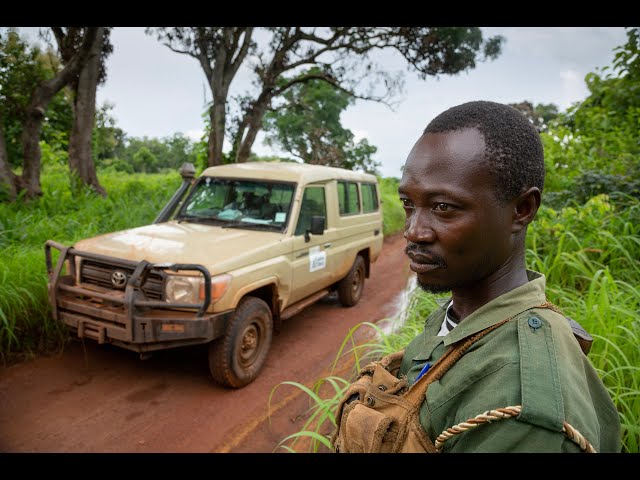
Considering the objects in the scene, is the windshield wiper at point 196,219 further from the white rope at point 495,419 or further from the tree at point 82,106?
the tree at point 82,106

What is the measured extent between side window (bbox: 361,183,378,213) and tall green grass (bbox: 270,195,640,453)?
2.10 metres

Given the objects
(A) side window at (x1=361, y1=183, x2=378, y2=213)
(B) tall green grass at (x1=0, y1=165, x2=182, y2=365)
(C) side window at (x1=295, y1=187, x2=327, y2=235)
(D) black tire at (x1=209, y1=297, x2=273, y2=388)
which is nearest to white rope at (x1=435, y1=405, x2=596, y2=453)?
(D) black tire at (x1=209, y1=297, x2=273, y2=388)

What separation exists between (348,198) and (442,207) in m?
4.49

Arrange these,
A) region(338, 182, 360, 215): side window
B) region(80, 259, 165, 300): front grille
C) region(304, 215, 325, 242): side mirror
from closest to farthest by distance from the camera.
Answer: region(80, 259, 165, 300): front grille, region(304, 215, 325, 242): side mirror, region(338, 182, 360, 215): side window

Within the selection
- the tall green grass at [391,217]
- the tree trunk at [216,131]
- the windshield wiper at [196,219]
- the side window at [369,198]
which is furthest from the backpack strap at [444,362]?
the tall green grass at [391,217]

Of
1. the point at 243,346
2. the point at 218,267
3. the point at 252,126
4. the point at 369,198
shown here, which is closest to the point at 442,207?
the point at 218,267

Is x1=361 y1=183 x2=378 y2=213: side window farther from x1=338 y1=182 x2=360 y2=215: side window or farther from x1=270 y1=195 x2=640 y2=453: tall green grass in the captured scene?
x1=270 y1=195 x2=640 y2=453: tall green grass

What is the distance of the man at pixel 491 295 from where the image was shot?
79 centimetres

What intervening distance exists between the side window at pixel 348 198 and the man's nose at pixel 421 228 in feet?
13.5

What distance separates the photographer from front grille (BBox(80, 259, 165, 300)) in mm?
3197

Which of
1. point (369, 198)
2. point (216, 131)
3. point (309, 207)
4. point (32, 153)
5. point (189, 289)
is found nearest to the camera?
point (189, 289)

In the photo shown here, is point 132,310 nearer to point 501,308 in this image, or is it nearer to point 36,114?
point 501,308

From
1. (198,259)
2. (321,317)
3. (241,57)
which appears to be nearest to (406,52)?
(241,57)

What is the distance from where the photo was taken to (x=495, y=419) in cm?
79
